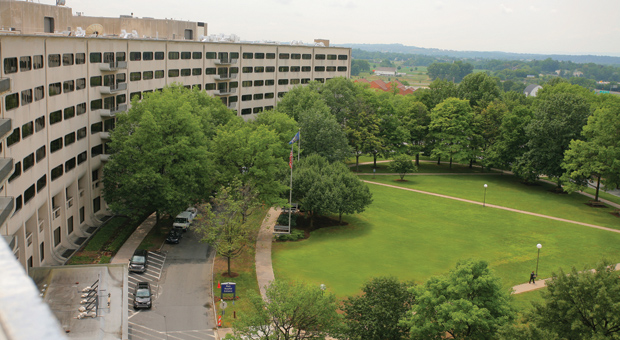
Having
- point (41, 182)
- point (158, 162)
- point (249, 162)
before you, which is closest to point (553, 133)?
point (249, 162)

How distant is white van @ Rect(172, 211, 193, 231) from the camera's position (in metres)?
59.0

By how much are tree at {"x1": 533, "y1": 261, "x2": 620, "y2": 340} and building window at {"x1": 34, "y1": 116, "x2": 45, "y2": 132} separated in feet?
129

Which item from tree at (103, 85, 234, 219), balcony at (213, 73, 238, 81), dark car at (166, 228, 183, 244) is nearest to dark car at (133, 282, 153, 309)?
tree at (103, 85, 234, 219)

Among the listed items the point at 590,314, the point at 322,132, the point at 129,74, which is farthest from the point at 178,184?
the point at 590,314

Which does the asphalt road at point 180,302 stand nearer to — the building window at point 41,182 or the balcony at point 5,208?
the building window at point 41,182

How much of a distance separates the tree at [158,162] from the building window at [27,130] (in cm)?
1024

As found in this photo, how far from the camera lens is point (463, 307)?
31.2m

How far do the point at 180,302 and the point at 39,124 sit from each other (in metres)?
19.3

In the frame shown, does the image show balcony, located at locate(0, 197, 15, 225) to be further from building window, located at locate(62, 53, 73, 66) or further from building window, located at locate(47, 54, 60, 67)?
building window, located at locate(62, 53, 73, 66)

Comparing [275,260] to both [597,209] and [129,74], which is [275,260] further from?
[597,209]

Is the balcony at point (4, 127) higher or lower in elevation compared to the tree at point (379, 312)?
higher

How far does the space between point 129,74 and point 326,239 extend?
31.4 metres

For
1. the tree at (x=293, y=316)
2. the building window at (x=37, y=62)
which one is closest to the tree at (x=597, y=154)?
the tree at (x=293, y=316)

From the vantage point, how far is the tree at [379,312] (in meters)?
33.3
